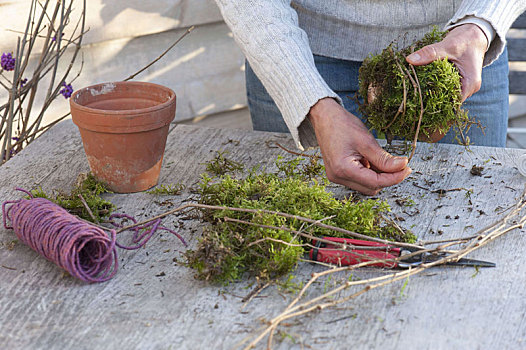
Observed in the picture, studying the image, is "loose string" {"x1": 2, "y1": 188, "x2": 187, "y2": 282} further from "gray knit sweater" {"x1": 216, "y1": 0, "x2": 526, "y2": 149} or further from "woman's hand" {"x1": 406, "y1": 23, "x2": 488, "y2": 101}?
"woman's hand" {"x1": 406, "y1": 23, "x2": 488, "y2": 101}

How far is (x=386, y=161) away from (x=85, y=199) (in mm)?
614

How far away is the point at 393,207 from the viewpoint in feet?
3.88

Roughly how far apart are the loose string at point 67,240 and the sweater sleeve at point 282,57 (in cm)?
47

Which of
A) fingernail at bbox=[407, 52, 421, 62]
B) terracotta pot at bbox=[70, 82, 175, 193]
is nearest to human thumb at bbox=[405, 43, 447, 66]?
fingernail at bbox=[407, 52, 421, 62]

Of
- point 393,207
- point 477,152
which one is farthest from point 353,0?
point 393,207

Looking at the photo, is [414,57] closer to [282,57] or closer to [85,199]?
[282,57]

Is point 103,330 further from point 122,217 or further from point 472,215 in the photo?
point 472,215

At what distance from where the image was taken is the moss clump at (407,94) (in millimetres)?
1113

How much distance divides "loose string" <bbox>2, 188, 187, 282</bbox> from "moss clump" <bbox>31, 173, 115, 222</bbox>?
89mm

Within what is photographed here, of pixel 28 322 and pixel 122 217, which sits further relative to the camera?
pixel 122 217

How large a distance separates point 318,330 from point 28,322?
0.43 metres

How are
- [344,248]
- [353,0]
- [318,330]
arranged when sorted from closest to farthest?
[318,330] → [344,248] → [353,0]

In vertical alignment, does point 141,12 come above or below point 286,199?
above

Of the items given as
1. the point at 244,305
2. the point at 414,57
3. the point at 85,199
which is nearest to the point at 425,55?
the point at 414,57
